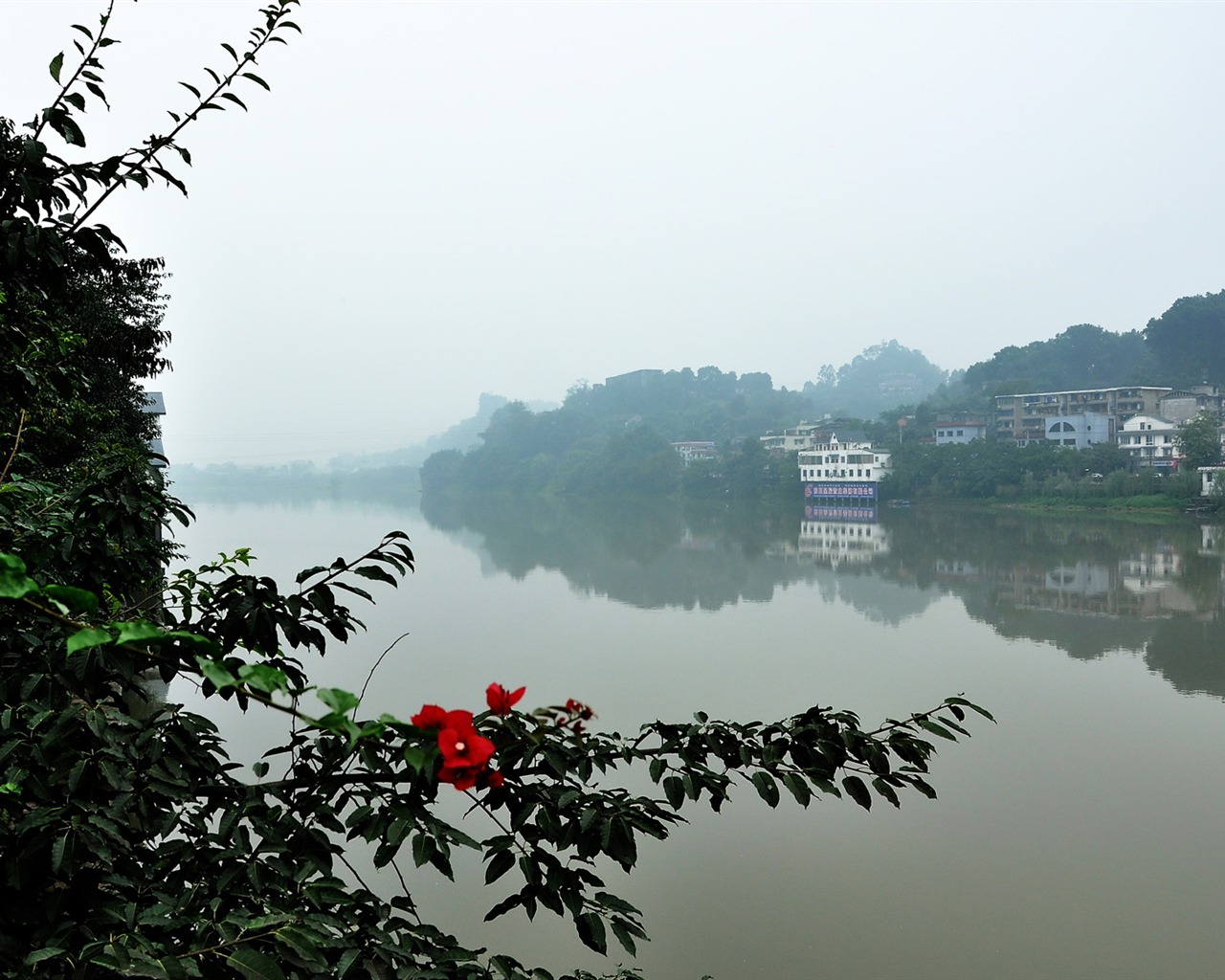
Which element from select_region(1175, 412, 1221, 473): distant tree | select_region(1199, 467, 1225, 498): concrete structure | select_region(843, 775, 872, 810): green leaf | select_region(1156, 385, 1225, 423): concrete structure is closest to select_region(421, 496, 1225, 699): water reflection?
select_region(1199, 467, 1225, 498): concrete structure

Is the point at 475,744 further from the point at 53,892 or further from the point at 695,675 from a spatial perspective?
the point at 695,675

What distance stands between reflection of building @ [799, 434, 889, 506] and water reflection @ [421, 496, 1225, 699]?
6.86 ft

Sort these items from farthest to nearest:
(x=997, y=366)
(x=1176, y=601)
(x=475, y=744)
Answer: (x=997, y=366)
(x=1176, y=601)
(x=475, y=744)

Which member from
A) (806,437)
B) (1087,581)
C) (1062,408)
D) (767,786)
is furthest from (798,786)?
(806,437)

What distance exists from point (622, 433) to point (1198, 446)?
25.5 m

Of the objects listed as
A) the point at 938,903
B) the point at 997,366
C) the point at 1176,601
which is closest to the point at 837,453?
the point at 997,366

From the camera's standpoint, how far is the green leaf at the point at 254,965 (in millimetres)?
Answer: 678

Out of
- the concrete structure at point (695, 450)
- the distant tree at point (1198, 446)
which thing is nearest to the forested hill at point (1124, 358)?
the distant tree at point (1198, 446)

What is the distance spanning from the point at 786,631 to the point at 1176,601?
15.8ft

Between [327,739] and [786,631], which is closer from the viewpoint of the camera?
[327,739]

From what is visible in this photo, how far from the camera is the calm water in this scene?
331 cm

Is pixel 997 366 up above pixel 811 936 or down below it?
above

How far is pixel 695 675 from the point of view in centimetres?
707

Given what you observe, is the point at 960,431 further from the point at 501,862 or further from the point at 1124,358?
the point at 501,862
